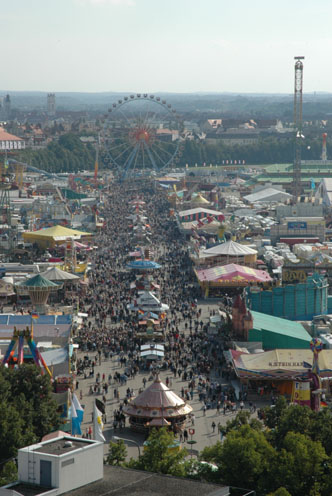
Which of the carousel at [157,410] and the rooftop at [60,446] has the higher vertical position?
the rooftop at [60,446]

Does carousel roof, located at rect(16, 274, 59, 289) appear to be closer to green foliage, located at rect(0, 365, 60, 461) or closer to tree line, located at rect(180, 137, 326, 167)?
green foliage, located at rect(0, 365, 60, 461)

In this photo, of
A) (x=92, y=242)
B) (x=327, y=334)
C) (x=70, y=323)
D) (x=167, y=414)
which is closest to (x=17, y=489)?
(x=167, y=414)

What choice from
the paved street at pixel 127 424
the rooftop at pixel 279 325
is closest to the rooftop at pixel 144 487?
the paved street at pixel 127 424

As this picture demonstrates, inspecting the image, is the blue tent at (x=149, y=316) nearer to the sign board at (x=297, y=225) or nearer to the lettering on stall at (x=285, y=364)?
the lettering on stall at (x=285, y=364)

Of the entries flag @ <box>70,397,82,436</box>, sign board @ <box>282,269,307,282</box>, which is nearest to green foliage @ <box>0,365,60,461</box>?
flag @ <box>70,397,82,436</box>

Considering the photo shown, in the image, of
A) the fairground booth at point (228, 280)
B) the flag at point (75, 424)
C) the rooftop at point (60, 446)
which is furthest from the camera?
the fairground booth at point (228, 280)

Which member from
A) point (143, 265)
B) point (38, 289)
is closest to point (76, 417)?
point (38, 289)
